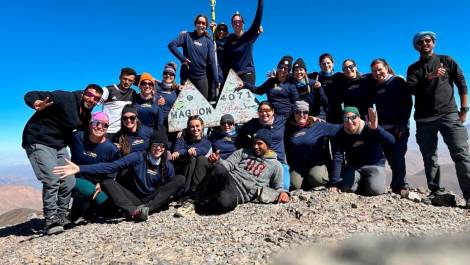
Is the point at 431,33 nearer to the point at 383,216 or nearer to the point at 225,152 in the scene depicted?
the point at 383,216

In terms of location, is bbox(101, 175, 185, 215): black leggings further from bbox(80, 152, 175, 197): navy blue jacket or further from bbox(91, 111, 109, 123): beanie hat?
bbox(91, 111, 109, 123): beanie hat

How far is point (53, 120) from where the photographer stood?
707 centimetres

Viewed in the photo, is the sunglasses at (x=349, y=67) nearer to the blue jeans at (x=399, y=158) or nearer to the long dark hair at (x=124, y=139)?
the blue jeans at (x=399, y=158)

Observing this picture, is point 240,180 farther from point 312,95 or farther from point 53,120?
point 53,120

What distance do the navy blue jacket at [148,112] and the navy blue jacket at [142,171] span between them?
1293mm

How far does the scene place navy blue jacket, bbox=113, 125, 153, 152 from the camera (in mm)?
8000

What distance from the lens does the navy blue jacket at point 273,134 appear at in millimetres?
8219

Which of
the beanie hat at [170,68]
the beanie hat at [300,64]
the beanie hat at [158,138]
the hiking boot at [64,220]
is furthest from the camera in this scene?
the beanie hat at [170,68]

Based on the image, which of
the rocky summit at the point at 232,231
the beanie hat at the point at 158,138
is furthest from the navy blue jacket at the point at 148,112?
the rocky summit at the point at 232,231

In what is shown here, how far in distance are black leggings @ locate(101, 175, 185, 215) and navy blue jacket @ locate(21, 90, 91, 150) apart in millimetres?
1269

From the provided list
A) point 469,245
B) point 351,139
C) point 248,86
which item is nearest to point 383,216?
point 351,139

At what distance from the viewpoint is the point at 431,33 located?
7.39m

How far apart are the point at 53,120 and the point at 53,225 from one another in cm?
207

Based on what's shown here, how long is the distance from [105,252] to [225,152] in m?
3.58
